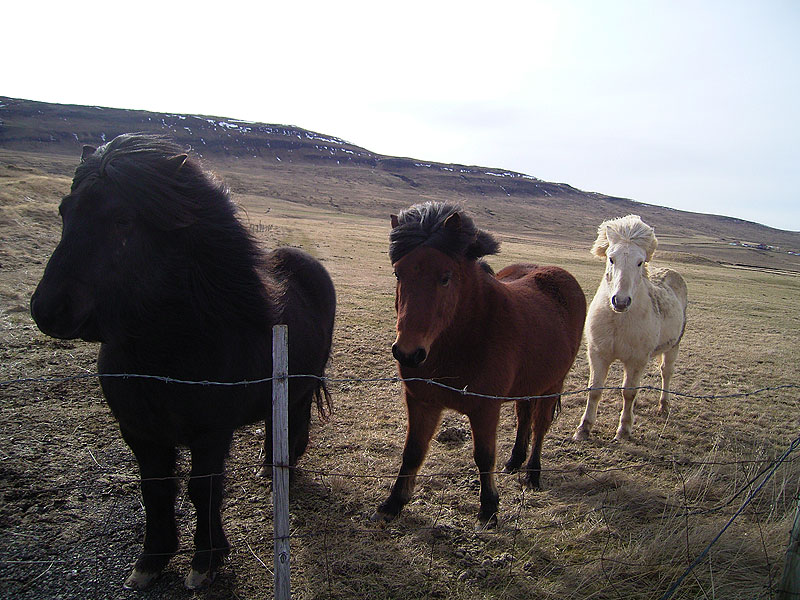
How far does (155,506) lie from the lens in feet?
9.07

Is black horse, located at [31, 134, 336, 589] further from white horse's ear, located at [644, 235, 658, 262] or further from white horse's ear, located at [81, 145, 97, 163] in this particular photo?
white horse's ear, located at [644, 235, 658, 262]

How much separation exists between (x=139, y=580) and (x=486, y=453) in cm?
237

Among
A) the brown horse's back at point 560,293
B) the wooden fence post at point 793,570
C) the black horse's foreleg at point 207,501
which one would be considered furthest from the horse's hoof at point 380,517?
the wooden fence post at point 793,570

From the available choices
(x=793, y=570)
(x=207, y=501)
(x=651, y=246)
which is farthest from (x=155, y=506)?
(x=651, y=246)

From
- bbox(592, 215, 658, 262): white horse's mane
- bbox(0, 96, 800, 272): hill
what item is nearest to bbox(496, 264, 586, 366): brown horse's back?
bbox(592, 215, 658, 262): white horse's mane

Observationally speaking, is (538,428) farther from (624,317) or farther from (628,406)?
(624,317)

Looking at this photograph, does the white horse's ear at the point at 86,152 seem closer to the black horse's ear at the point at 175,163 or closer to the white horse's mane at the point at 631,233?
the black horse's ear at the point at 175,163

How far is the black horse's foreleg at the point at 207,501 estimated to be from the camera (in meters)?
2.67

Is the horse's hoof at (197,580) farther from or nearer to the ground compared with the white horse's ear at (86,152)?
nearer to the ground

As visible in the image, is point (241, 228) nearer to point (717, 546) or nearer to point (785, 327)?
point (717, 546)

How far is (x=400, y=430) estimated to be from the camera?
5105mm

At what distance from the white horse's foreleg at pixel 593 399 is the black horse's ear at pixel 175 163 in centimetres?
467

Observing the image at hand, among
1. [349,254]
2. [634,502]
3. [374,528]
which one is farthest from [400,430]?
[349,254]

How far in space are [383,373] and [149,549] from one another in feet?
14.2
